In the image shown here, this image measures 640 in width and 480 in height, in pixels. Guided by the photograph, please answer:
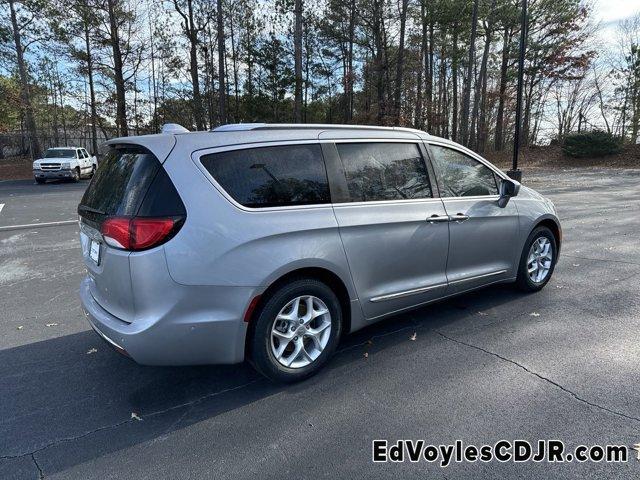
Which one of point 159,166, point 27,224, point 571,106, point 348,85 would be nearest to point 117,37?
point 348,85

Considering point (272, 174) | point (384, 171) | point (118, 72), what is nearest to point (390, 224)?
point (384, 171)

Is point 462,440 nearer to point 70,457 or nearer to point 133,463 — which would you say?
point 133,463

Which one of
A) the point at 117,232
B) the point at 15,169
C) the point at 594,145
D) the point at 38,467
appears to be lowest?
the point at 38,467

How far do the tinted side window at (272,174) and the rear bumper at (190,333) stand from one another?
655mm

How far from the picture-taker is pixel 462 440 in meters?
2.54

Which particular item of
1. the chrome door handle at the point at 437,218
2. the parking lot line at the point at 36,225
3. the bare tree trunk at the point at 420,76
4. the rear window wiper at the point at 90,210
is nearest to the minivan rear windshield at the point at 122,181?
the rear window wiper at the point at 90,210

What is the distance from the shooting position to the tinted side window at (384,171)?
135 inches

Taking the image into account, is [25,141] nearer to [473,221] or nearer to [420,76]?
[420,76]

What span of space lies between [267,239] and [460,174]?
2.24 m

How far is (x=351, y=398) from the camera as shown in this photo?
9.75 ft

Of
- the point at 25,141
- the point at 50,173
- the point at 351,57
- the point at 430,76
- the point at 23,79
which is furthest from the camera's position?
the point at 25,141

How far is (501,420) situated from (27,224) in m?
10.8

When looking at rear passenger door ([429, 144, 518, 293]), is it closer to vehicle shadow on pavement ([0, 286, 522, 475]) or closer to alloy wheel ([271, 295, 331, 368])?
vehicle shadow on pavement ([0, 286, 522, 475])

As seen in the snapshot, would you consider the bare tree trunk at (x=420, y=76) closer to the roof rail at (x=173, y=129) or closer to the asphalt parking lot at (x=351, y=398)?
the asphalt parking lot at (x=351, y=398)
